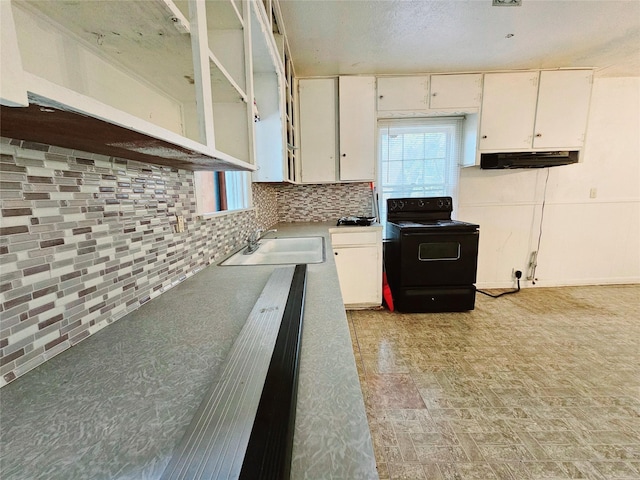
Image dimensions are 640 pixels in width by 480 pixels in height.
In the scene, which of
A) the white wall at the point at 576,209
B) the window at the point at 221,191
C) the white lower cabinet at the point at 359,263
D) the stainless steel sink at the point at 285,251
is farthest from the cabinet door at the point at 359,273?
the white wall at the point at 576,209

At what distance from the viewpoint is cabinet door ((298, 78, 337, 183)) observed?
2834mm

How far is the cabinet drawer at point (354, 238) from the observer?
8.75ft

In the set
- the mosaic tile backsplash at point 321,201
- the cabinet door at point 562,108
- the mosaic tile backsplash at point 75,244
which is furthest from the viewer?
the mosaic tile backsplash at point 321,201

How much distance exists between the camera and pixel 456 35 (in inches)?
85.3

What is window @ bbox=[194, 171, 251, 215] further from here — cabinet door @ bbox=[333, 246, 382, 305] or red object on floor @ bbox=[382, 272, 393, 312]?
red object on floor @ bbox=[382, 272, 393, 312]

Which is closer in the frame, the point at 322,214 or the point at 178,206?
the point at 178,206

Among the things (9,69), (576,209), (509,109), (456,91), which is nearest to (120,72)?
(9,69)

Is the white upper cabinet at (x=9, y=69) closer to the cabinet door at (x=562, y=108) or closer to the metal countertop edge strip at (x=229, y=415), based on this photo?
the metal countertop edge strip at (x=229, y=415)

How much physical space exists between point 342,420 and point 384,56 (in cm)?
289

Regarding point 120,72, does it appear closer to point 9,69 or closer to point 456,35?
point 9,69

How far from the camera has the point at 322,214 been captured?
3.26m

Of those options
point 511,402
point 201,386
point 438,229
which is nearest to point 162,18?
point 201,386

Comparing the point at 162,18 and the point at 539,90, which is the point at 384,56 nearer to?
the point at 539,90

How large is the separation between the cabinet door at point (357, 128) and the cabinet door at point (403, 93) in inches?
4.5
